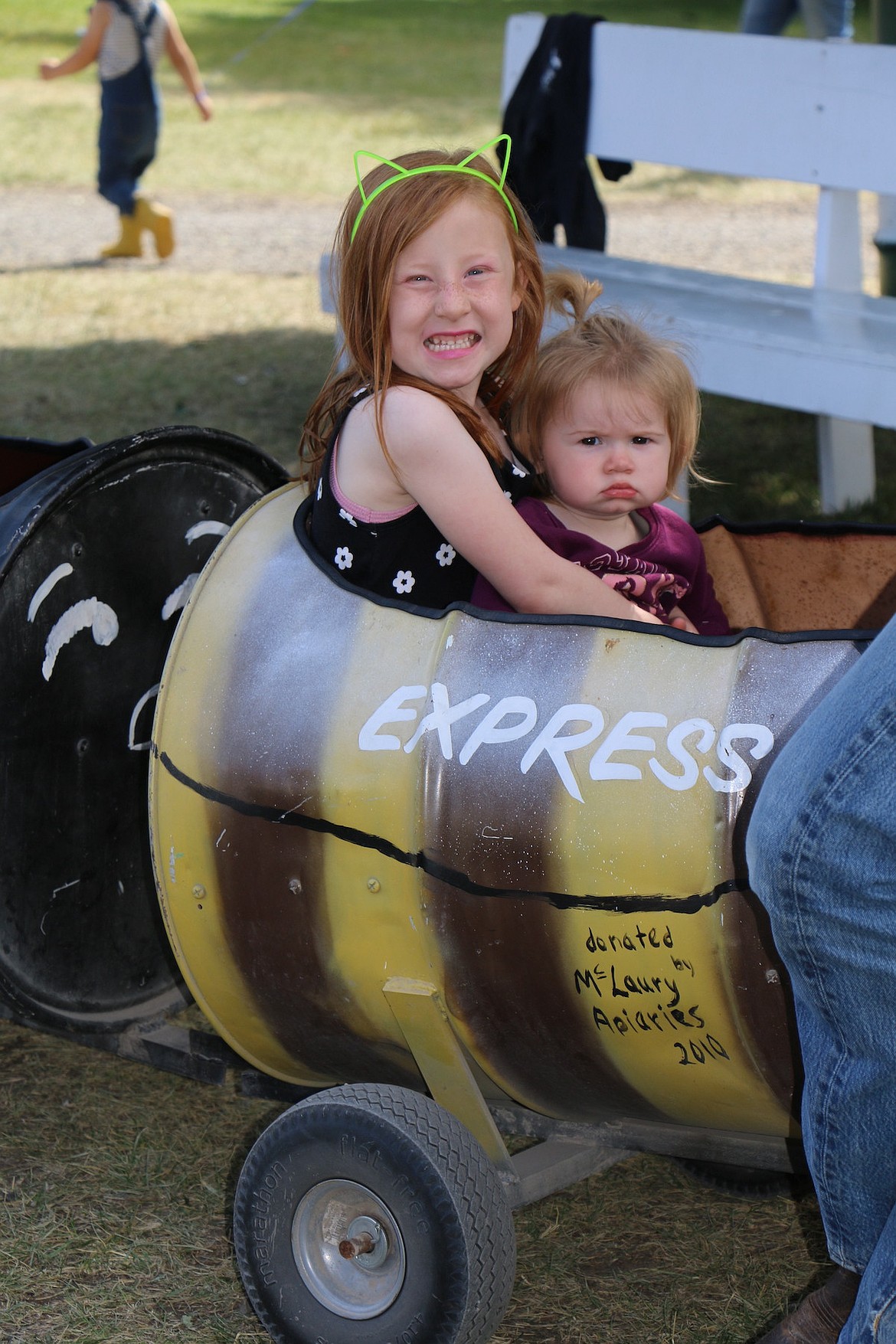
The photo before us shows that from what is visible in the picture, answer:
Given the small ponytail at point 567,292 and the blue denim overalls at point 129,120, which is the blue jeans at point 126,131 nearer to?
the blue denim overalls at point 129,120

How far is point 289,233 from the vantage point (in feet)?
32.1

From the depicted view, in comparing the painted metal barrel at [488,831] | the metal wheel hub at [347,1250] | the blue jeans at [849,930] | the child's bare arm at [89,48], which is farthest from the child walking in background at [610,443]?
the child's bare arm at [89,48]

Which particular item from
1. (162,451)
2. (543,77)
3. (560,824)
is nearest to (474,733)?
(560,824)

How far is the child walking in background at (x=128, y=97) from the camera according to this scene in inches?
335

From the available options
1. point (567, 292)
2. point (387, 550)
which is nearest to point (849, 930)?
point (387, 550)

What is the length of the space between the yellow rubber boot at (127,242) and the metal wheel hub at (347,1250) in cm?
774

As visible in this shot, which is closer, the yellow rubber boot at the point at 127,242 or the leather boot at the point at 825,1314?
the leather boot at the point at 825,1314

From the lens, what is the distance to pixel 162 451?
2320 millimetres

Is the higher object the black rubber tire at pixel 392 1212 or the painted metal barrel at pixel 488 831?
the painted metal barrel at pixel 488 831

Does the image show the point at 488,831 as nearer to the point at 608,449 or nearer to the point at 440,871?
the point at 440,871

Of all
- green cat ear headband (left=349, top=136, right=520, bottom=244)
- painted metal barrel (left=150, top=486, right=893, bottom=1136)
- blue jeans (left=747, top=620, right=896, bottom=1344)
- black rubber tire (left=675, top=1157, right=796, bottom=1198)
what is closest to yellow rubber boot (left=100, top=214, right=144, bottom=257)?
green cat ear headband (left=349, top=136, right=520, bottom=244)

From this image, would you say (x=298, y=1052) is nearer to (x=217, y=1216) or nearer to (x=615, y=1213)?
(x=217, y=1216)

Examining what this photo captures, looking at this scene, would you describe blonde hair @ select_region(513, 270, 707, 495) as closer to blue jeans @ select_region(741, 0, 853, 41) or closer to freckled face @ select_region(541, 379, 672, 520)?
freckled face @ select_region(541, 379, 672, 520)

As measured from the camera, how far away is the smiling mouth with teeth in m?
2.10
